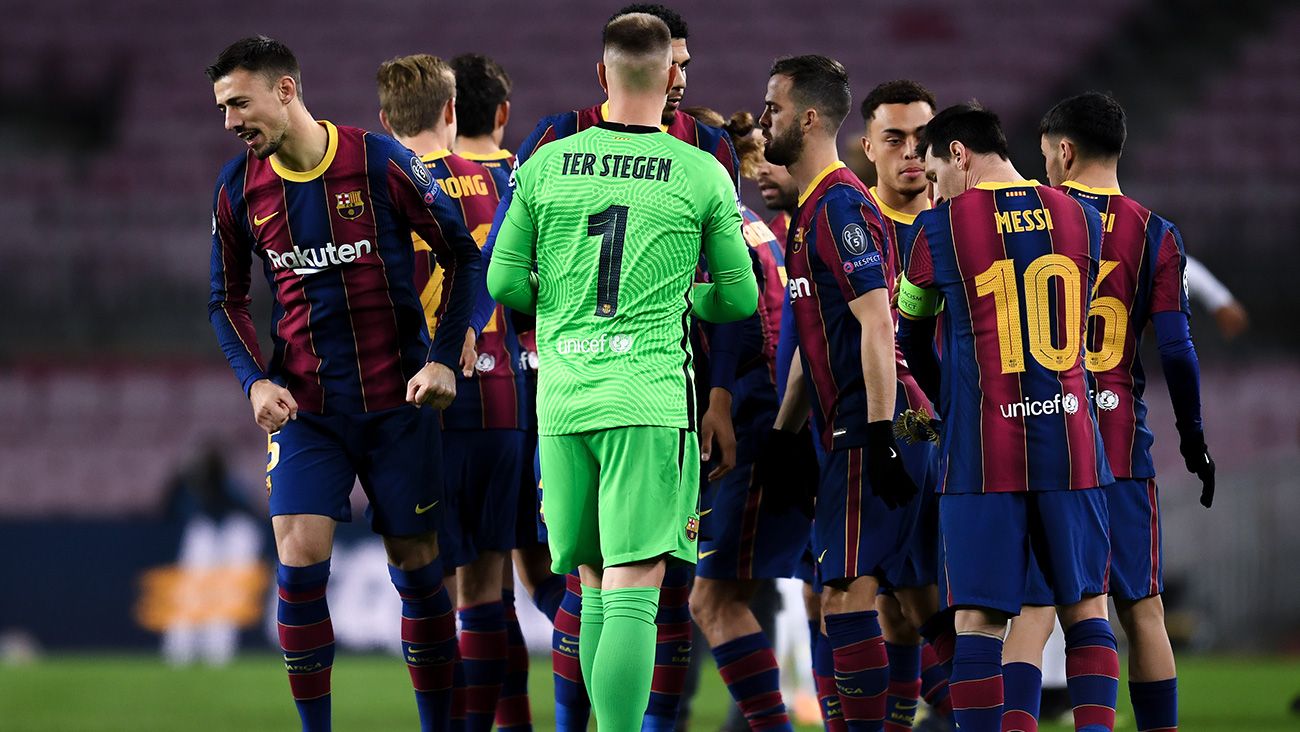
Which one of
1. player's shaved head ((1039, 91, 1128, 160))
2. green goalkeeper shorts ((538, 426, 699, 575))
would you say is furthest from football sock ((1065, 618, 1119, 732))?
player's shaved head ((1039, 91, 1128, 160))

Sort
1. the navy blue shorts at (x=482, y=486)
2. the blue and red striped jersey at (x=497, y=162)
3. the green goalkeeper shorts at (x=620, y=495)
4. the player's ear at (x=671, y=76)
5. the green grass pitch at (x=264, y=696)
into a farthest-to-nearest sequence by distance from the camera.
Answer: the green grass pitch at (x=264, y=696)
the blue and red striped jersey at (x=497, y=162)
the navy blue shorts at (x=482, y=486)
the player's ear at (x=671, y=76)
the green goalkeeper shorts at (x=620, y=495)

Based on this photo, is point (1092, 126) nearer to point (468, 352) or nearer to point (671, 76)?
point (671, 76)

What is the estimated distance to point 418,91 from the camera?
6.27m

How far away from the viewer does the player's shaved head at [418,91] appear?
6258mm

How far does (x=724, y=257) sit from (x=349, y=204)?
1255 mm

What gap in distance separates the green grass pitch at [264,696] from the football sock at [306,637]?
2963mm

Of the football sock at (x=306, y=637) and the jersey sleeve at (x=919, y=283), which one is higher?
the jersey sleeve at (x=919, y=283)

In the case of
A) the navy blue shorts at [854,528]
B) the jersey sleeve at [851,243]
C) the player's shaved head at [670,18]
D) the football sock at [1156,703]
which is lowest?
the football sock at [1156,703]

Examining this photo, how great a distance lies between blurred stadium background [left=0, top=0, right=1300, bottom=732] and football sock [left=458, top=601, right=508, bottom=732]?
246 centimetres

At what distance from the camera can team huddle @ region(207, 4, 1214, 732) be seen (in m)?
4.83

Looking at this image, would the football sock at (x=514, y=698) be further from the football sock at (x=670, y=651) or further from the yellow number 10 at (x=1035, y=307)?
the yellow number 10 at (x=1035, y=307)

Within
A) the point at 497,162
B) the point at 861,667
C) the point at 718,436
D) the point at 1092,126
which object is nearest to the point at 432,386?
the point at 718,436

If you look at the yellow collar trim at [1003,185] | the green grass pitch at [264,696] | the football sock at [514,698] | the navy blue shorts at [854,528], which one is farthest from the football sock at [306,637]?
the green grass pitch at [264,696]

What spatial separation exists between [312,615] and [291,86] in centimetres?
163
